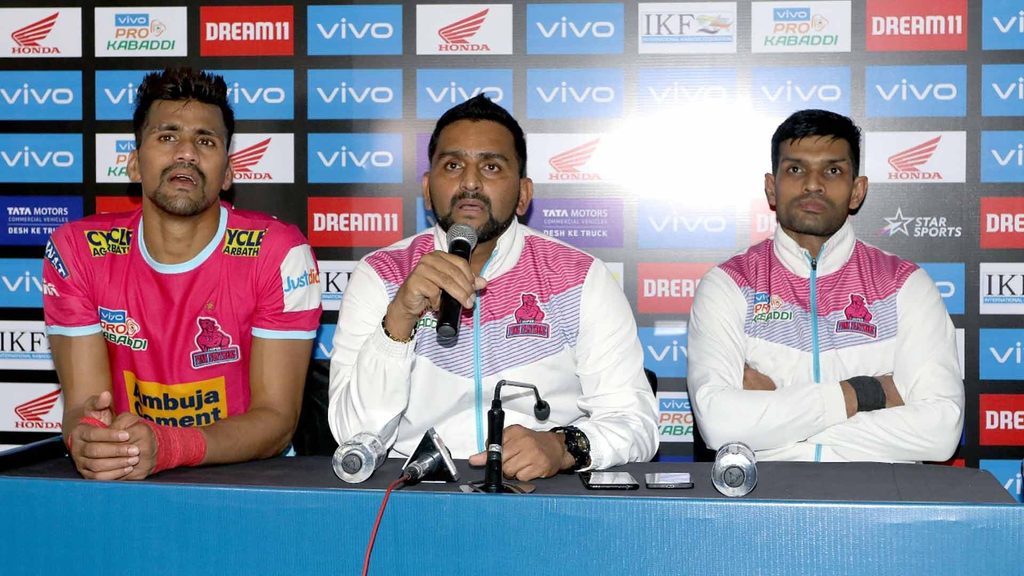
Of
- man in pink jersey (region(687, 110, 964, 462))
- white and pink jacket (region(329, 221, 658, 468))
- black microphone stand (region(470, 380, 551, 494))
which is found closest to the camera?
black microphone stand (region(470, 380, 551, 494))

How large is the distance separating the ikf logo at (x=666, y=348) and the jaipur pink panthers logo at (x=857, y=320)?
2.67 feet

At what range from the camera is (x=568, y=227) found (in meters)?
3.24

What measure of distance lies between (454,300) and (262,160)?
1.97 metres

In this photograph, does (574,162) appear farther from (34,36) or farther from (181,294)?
(34,36)

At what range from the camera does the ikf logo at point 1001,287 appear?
3.10 metres

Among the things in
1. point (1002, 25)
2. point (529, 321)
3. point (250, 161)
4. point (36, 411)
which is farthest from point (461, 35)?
point (36, 411)

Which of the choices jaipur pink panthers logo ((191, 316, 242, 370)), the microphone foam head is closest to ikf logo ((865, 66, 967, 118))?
the microphone foam head

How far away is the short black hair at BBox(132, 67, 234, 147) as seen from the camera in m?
2.29

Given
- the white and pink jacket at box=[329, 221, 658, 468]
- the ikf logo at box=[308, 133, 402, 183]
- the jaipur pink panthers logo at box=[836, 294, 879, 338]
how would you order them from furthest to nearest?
1. the ikf logo at box=[308, 133, 402, 183]
2. the jaipur pink panthers logo at box=[836, 294, 879, 338]
3. the white and pink jacket at box=[329, 221, 658, 468]

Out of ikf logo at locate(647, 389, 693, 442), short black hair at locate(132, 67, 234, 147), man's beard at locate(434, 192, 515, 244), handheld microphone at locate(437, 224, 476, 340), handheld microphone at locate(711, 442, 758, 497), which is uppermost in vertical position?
short black hair at locate(132, 67, 234, 147)

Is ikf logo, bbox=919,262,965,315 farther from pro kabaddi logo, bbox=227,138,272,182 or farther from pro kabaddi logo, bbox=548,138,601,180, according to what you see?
pro kabaddi logo, bbox=227,138,272,182

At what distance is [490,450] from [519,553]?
0.54 feet

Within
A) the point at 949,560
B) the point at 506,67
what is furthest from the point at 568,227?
the point at 949,560

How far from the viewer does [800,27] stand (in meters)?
3.15
